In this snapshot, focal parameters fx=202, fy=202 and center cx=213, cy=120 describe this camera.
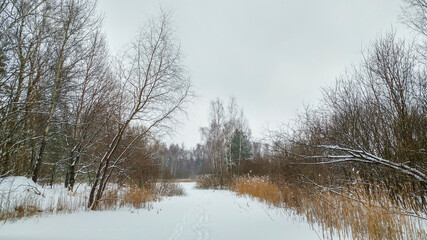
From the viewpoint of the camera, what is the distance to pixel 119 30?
7348mm

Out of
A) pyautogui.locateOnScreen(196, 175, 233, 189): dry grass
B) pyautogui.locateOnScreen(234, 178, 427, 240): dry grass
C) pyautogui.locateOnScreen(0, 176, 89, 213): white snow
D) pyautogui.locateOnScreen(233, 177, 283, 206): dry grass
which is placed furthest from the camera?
pyautogui.locateOnScreen(196, 175, 233, 189): dry grass

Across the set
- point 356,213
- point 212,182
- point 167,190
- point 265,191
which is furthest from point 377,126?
point 212,182

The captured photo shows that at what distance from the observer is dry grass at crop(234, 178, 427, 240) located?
269cm

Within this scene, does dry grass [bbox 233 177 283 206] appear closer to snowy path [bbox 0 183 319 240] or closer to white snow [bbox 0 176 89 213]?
snowy path [bbox 0 183 319 240]

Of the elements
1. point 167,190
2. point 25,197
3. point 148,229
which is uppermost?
point 25,197

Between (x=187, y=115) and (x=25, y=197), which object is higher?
(x=187, y=115)

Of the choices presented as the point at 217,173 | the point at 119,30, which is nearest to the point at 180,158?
the point at 217,173

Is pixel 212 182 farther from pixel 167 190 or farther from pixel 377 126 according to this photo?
pixel 377 126

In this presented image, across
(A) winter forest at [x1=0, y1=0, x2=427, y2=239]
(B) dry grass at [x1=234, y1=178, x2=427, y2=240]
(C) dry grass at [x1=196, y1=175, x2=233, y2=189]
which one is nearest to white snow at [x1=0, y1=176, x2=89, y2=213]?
(A) winter forest at [x1=0, y1=0, x2=427, y2=239]

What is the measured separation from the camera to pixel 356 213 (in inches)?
120

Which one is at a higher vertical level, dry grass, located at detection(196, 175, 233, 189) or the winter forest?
the winter forest

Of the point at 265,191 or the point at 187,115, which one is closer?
the point at 187,115

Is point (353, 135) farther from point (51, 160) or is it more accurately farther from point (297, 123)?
point (51, 160)

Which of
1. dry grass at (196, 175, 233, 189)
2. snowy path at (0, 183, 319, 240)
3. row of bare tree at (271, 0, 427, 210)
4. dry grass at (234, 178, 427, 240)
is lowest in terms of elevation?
dry grass at (196, 175, 233, 189)
